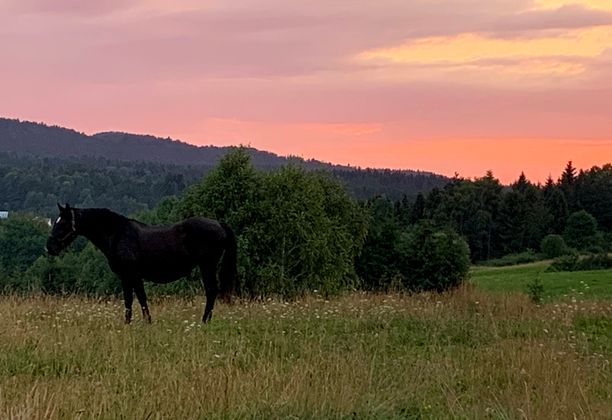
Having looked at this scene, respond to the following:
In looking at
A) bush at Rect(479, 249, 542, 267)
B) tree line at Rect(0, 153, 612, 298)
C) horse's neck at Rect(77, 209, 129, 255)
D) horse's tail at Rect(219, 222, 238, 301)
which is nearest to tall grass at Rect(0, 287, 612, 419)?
horse's tail at Rect(219, 222, 238, 301)

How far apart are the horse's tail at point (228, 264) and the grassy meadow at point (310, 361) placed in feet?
Result: 1.21

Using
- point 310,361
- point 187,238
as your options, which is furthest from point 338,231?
point 310,361

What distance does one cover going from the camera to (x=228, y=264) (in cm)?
1199

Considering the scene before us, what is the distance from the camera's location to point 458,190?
11244cm

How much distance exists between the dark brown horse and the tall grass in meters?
0.71

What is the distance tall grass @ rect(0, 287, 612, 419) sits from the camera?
239 inches

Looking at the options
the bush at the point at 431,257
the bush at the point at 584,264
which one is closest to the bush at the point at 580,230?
the bush at the point at 584,264

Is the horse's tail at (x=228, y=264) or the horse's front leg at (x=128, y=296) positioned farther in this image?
the horse's tail at (x=228, y=264)

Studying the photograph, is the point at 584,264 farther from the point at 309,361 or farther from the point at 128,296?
the point at 309,361

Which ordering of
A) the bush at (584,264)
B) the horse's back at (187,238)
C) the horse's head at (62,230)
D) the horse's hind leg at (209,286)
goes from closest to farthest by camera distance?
1. the horse's hind leg at (209,286)
2. the horse's head at (62,230)
3. the horse's back at (187,238)
4. the bush at (584,264)

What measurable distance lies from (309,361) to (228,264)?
4150 millimetres

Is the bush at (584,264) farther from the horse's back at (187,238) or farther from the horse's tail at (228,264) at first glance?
the horse's back at (187,238)

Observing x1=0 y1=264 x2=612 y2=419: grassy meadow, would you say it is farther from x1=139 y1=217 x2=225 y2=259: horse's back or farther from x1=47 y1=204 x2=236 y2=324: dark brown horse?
x1=139 y1=217 x2=225 y2=259: horse's back

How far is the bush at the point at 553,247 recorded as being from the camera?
9062cm
